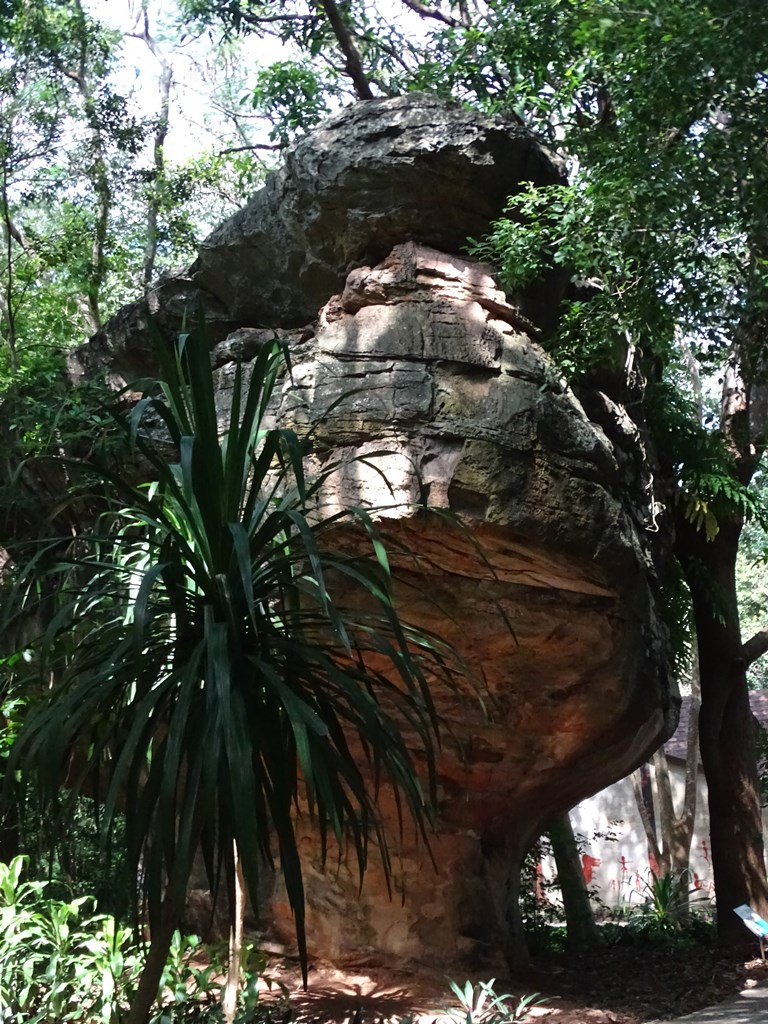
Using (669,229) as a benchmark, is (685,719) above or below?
below

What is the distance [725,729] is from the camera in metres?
9.12

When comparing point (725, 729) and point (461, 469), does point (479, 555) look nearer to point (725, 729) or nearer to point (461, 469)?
point (461, 469)

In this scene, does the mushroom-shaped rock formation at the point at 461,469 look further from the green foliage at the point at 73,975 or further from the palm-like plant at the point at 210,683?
the palm-like plant at the point at 210,683

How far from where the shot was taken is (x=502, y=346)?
605 cm

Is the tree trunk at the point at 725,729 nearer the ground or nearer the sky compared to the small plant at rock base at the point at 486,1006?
nearer the sky

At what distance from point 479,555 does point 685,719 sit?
1510 centimetres

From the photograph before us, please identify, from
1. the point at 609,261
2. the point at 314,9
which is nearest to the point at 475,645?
the point at 609,261

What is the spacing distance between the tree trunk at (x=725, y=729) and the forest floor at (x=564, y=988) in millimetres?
510

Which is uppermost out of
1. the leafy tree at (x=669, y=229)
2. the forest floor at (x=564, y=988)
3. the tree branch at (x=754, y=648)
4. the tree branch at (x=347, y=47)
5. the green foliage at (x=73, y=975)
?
the tree branch at (x=347, y=47)

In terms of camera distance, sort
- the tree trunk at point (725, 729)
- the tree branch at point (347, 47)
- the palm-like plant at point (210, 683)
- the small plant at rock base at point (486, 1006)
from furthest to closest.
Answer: the tree trunk at point (725, 729) → the tree branch at point (347, 47) → the small plant at rock base at point (486, 1006) → the palm-like plant at point (210, 683)

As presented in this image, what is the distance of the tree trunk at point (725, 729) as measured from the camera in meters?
8.72

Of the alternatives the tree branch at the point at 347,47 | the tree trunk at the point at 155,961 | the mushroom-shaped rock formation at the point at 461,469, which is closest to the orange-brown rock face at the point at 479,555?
the mushroom-shaped rock formation at the point at 461,469

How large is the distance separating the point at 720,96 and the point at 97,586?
13.9 ft

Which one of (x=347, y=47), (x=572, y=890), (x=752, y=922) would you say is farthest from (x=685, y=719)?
(x=347, y=47)
